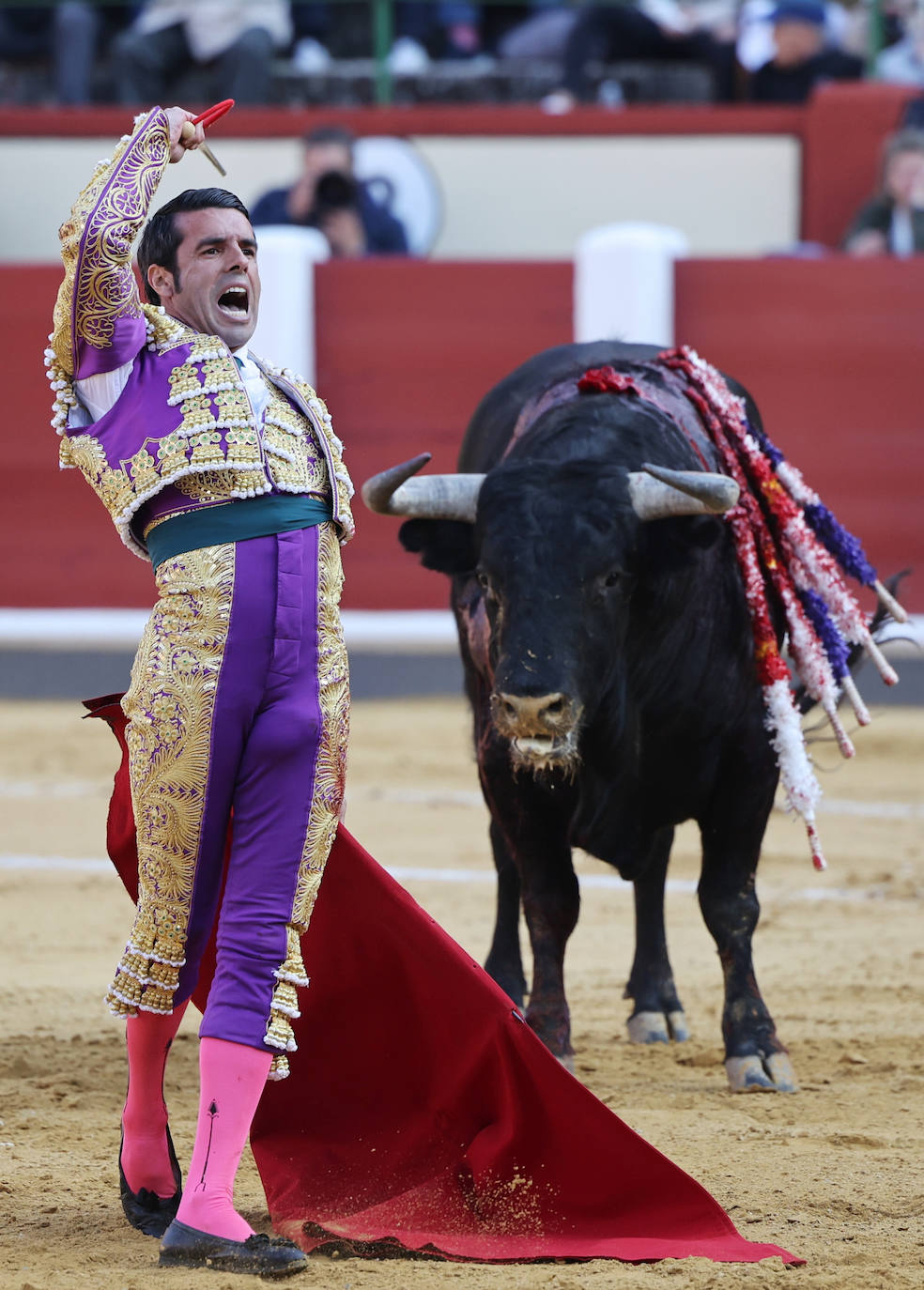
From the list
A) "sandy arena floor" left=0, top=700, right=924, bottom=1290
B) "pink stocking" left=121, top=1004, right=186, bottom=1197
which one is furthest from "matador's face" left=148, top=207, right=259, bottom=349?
"sandy arena floor" left=0, top=700, right=924, bottom=1290

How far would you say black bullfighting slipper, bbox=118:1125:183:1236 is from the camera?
2.56 m

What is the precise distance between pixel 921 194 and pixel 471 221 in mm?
2112

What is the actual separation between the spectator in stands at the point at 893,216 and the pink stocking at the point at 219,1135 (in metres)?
6.35

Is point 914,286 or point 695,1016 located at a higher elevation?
point 914,286

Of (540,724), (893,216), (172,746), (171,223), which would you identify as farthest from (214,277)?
(893,216)

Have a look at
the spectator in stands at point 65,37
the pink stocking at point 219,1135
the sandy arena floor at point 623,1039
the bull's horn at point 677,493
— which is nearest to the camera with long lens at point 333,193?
the spectator in stands at point 65,37

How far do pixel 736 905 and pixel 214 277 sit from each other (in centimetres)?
167

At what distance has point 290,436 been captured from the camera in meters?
2.49

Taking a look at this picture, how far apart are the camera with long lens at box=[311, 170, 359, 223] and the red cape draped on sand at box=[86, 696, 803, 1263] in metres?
5.79

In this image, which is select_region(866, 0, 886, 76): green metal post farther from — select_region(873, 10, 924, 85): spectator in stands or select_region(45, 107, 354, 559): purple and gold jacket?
select_region(45, 107, 354, 559): purple and gold jacket

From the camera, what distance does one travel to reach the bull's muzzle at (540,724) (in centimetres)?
293

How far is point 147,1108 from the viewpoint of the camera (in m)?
2.57

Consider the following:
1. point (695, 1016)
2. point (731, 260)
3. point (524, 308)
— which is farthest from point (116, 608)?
point (695, 1016)

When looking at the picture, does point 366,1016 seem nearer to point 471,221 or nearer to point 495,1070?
point 495,1070
